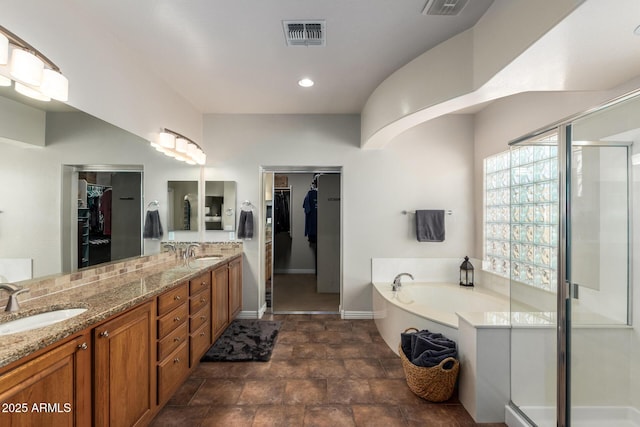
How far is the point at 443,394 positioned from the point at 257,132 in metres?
3.29

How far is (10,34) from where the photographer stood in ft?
4.38

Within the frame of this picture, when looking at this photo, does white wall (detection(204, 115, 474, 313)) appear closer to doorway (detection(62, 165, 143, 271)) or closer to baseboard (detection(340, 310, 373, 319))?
baseboard (detection(340, 310, 373, 319))

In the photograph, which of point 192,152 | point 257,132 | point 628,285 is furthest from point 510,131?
point 192,152

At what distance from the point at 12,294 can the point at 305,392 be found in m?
1.85

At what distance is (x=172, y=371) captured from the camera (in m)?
2.06

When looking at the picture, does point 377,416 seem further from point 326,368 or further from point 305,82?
point 305,82

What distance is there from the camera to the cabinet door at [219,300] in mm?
2822

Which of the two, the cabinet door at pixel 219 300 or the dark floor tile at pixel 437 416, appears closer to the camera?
the dark floor tile at pixel 437 416

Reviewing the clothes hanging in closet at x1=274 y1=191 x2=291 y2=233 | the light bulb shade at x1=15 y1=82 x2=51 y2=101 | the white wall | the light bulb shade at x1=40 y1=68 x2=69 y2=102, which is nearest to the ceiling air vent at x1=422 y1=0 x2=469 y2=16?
the white wall

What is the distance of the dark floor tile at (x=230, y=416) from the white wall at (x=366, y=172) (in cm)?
174

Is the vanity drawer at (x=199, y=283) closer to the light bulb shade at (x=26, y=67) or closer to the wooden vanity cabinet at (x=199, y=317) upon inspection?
the wooden vanity cabinet at (x=199, y=317)

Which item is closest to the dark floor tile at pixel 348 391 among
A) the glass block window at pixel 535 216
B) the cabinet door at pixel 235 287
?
the glass block window at pixel 535 216

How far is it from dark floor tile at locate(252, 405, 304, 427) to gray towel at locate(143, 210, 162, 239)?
1.84 metres

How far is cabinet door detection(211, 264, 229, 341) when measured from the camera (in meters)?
2.82
